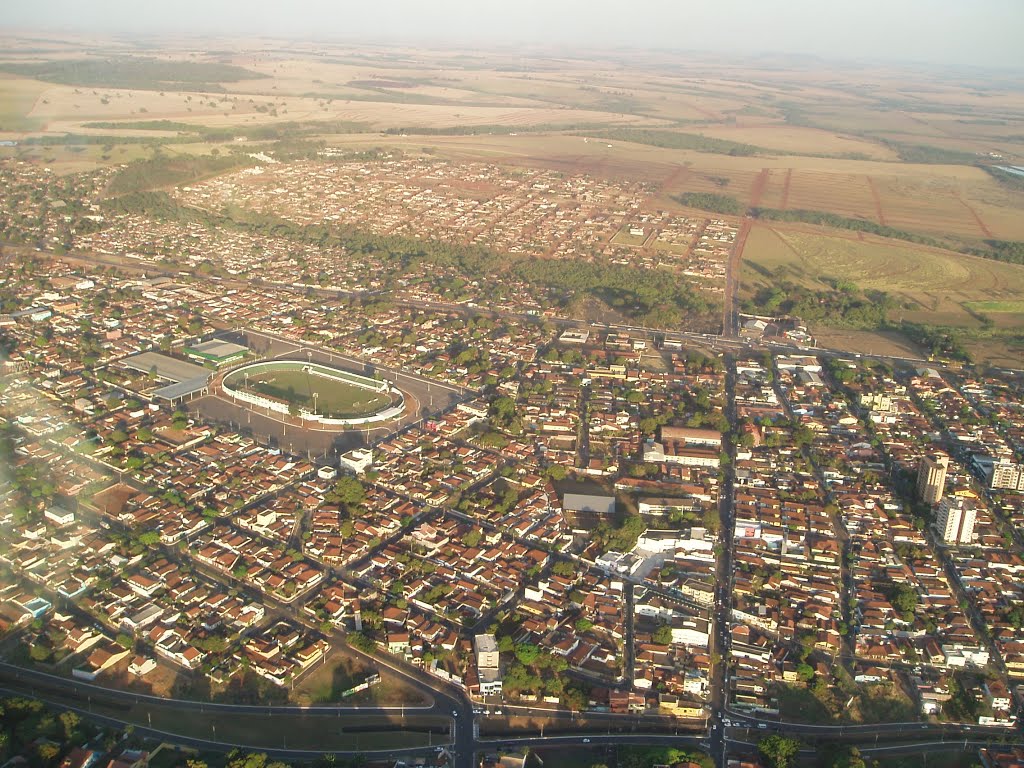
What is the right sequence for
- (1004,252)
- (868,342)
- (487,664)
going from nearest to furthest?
(487,664)
(868,342)
(1004,252)

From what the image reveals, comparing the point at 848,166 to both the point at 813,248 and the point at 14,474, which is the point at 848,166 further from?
the point at 14,474

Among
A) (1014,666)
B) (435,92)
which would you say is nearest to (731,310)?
(1014,666)

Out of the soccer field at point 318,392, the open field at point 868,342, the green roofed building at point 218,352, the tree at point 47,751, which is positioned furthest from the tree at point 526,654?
the open field at point 868,342

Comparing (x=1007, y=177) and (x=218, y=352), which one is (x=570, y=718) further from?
(x=1007, y=177)

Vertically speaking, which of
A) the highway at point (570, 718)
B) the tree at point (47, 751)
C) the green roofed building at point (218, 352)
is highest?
the green roofed building at point (218, 352)

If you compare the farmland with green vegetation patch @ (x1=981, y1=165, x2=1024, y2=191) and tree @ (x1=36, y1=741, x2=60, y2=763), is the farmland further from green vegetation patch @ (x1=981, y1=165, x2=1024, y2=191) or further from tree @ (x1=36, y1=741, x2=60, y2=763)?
tree @ (x1=36, y1=741, x2=60, y2=763)

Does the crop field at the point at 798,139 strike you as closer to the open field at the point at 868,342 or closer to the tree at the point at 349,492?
the open field at the point at 868,342

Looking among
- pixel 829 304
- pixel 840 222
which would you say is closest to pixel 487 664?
pixel 829 304
